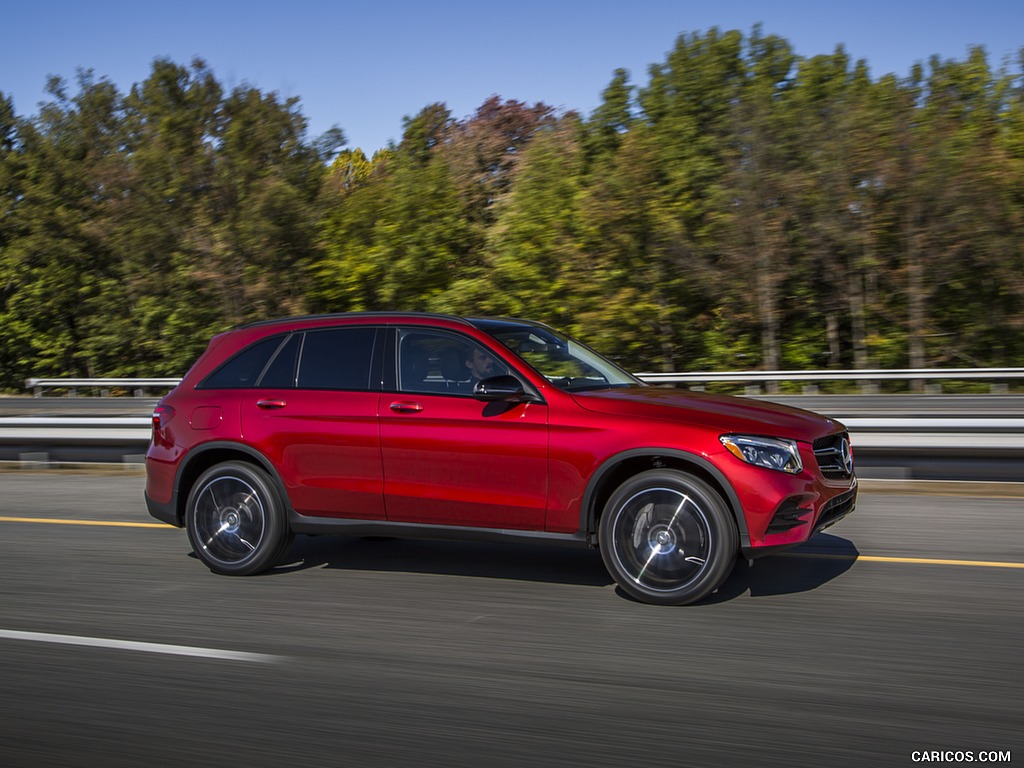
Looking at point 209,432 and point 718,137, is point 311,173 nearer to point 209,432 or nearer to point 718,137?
point 718,137

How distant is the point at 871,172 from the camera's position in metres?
30.9

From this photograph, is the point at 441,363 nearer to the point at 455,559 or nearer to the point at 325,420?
the point at 325,420

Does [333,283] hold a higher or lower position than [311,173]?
lower

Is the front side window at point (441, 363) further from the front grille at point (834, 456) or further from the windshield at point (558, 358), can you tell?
the front grille at point (834, 456)

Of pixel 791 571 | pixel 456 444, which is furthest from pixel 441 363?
pixel 791 571

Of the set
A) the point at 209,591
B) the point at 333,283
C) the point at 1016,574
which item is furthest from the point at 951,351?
the point at 209,591

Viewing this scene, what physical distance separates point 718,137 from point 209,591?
30.5 metres

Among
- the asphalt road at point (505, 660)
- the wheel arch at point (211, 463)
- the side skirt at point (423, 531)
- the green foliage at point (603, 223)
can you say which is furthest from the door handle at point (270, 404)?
the green foliage at point (603, 223)

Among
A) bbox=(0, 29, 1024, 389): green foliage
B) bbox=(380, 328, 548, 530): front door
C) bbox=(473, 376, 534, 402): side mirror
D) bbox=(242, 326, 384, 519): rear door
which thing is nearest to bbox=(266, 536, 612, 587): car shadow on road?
bbox=(380, 328, 548, 530): front door

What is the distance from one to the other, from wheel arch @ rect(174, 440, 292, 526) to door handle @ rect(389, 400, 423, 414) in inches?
37.8

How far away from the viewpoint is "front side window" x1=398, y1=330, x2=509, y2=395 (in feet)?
21.7

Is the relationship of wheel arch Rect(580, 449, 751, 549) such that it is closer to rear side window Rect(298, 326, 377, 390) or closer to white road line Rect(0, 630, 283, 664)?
Answer: rear side window Rect(298, 326, 377, 390)

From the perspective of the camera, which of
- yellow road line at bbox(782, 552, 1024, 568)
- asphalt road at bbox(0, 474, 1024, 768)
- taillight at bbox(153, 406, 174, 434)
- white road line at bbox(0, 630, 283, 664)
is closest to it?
asphalt road at bbox(0, 474, 1024, 768)

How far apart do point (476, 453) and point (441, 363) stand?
2.28 feet
